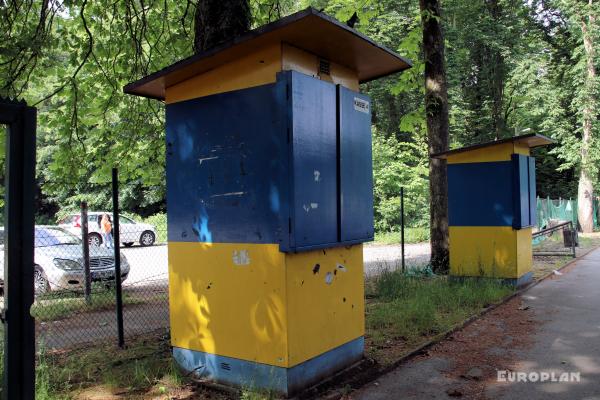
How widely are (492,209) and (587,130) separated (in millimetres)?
22362

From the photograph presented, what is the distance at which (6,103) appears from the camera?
8.29ft

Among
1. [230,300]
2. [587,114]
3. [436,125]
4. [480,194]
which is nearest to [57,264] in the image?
[230,300]

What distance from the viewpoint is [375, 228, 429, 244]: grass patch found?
23.6 metres

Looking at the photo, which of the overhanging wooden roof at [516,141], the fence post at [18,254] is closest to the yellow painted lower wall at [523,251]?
the overhanging wooden roof at [516,141]

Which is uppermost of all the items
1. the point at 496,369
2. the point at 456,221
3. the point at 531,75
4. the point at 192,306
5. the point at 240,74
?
the point at 531,75

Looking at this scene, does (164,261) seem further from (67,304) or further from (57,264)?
(67,304)

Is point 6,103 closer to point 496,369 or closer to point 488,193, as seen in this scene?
point 496,369

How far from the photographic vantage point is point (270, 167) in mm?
4273

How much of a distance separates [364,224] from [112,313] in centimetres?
516

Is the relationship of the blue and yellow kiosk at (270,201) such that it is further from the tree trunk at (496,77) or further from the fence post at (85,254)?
the tree trunk at (496,77)

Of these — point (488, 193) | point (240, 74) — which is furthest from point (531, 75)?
point (240, 74)

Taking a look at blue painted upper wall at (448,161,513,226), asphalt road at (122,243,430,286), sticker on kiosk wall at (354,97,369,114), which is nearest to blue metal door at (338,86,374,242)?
sticker on kiosk wall at (354,97,369,114)

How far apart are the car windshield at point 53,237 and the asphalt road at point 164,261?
2031 mm

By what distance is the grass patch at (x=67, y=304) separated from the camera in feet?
26.9
